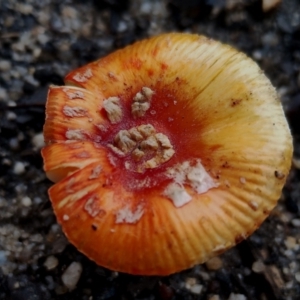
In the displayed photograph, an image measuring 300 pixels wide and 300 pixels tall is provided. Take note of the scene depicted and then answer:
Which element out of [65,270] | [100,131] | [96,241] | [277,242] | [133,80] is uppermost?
[133,80]

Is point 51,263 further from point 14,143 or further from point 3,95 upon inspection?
point 3,95

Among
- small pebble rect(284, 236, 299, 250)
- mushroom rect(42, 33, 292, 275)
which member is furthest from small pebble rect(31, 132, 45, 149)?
small pebble rect(284, 236, 299, 250)

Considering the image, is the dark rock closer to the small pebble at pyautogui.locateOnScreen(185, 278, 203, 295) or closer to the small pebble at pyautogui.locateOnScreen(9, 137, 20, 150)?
the small pebble at pyautogui.locateOnScreen(9, 137, 20, 150)

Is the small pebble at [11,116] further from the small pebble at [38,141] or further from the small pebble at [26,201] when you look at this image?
the small pebble at [26,201]

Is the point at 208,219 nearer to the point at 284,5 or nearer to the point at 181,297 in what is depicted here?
the point at 181,297

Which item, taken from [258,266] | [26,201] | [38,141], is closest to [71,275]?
[26,201]

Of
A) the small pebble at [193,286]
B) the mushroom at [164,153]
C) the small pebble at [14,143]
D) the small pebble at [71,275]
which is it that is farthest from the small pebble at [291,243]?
the small pebble at [14,143]

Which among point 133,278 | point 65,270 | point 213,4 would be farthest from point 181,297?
point 213,4
